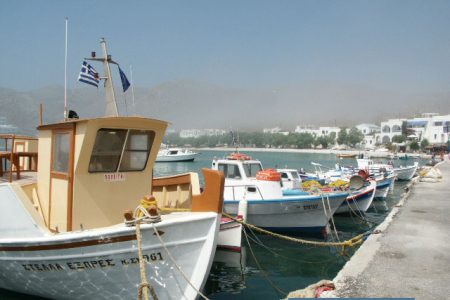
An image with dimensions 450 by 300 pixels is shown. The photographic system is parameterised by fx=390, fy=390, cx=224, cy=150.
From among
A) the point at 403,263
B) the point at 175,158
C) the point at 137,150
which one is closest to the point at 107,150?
the point at 137,150

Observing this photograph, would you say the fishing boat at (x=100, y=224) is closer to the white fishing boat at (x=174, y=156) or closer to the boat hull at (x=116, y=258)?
the boat hull at (x=116, y=258)

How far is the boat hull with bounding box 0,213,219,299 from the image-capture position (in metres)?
6.38

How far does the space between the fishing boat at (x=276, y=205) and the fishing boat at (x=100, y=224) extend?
755cm

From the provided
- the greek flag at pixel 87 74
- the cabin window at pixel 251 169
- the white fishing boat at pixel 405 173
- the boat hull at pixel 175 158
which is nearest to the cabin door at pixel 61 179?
the greek flag at pixel 87 74

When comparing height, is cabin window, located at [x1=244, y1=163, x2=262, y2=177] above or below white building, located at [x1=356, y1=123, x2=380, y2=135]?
below

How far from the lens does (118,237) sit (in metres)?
6.29

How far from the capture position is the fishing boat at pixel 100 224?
6449mm

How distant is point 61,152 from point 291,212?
970 cm

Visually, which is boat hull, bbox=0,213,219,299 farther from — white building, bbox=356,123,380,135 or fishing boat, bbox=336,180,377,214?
white building, bbox=356,123,380,135

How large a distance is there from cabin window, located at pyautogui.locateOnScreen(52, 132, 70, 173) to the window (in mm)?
489

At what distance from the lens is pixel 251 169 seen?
16484mm

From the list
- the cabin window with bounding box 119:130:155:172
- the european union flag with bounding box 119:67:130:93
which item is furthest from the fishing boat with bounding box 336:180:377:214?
the cabin window with bounding box 119:130:155:172

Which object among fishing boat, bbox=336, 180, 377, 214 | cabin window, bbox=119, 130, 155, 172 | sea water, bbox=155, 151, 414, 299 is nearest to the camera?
cabin window, bbox=119, 130, 155, 172

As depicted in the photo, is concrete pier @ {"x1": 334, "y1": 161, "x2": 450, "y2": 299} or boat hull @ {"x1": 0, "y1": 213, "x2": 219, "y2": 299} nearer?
boat hull @ {"x1": 0, "y1": 213, "x2": 219, "y2": 299}
